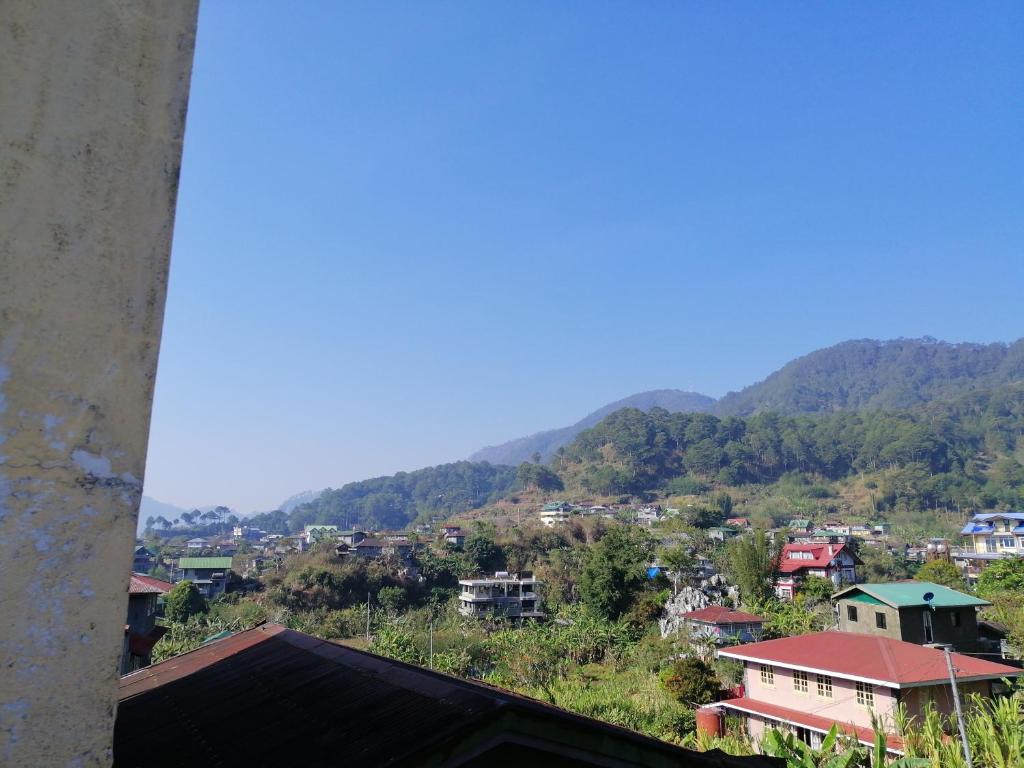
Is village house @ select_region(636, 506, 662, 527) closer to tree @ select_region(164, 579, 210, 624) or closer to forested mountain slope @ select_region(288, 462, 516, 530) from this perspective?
tree @ select_region(164, 579, 210, 624)

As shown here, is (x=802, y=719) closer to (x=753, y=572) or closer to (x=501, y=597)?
(x=753, y=572)

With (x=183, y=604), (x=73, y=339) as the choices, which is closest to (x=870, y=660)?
(x=73, y=339)

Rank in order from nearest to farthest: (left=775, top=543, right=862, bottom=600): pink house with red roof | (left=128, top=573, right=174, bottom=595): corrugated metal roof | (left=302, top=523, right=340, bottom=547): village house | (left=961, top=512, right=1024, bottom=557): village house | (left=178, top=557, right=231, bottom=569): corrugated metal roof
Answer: (left=128, top=573, right=174, bottom=595): corrugated metal roof
(left=775, top=543, right=862, bottom=600): pink house with red roof
(left=178, top=557, right=231, bottom=569): corrugated metal roof
(left=961, top=512, right=1024, bottom=557): village house
(left=302, top=523, right=340, bottom=547): village house

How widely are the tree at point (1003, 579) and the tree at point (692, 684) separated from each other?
653 inches

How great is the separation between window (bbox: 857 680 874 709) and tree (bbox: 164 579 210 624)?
31.8 m

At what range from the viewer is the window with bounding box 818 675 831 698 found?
53.7ft

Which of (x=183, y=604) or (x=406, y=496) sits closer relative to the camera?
(x=183, y=604)

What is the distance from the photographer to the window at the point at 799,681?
55.9 ft

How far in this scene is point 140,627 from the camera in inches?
639

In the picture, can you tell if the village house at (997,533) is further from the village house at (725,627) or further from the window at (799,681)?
the window at (799,681)

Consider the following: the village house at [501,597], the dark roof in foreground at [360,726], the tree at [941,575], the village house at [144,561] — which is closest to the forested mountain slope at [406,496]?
the village house at [144,561]

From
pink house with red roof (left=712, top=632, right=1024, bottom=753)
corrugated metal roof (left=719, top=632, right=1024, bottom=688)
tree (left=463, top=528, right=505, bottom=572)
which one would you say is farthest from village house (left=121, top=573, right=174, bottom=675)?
tree (left=463, top=528, right=505, bottom=572)

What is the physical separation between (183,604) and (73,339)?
3927cm

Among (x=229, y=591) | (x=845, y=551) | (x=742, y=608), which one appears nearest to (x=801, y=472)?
(x=845, y=551)
